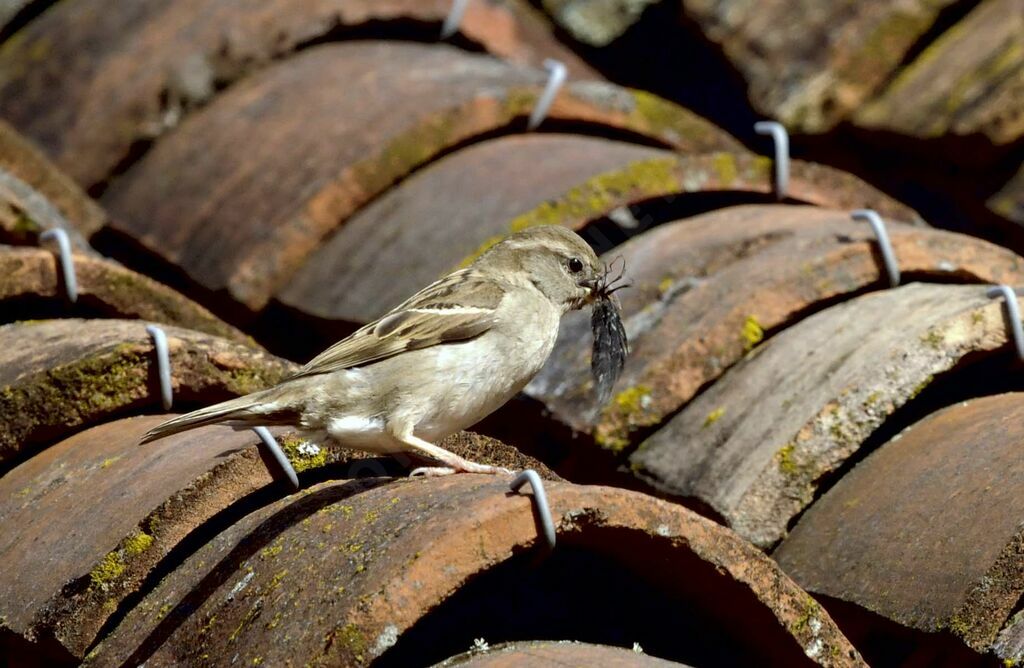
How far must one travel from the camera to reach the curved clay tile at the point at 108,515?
10.2 feet

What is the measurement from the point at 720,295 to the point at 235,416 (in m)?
1.53

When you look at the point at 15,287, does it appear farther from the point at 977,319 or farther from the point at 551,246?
the point at 977,319

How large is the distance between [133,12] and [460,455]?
10.5ft

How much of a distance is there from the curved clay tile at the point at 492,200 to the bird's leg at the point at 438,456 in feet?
3.61

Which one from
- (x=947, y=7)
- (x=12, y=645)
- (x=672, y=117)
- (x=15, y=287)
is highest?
(x=947, y=7)

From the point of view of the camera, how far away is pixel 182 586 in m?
3.02

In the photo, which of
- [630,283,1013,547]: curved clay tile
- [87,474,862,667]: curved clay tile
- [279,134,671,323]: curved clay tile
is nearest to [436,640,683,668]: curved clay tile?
[87,474,862,667]: curved clay tile

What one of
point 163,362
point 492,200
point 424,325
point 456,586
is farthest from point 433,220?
point 456,586

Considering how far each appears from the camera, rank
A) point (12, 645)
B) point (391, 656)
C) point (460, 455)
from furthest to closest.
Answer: point (460, 455)
point (12, 645)
point (391, 656)

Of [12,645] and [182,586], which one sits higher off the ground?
[182,586]

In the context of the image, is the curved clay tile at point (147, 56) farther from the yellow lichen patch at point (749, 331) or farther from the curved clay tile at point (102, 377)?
the yellow lichen patch at point (749, 331)

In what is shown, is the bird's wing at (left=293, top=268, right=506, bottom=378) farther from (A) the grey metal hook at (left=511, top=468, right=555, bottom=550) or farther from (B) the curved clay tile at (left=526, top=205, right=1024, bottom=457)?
(A) the grey metal hook at (left=511, top=468, right=555, bottom=550)

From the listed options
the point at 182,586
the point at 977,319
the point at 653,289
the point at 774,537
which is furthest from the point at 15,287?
the point at 977,319

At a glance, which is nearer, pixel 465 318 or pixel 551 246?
pixel 465 318
